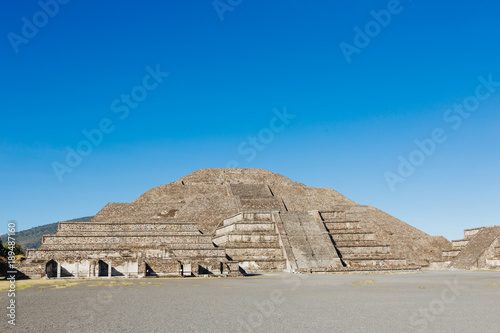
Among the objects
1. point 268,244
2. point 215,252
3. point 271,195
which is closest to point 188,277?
point 215,252

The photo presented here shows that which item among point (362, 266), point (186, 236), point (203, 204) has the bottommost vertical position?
point (362, 266)

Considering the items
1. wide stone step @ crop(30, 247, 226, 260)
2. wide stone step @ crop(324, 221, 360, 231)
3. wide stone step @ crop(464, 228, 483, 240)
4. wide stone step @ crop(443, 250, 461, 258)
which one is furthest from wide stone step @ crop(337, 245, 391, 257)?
wide stone step @ crop(464, 228, 483, 240)

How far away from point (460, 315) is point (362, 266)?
19884 millimetres

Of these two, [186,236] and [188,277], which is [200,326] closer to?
[188,277]

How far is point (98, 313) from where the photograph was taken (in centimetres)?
1011

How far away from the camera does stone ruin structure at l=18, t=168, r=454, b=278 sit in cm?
2408

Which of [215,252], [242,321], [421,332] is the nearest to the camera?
[421,332]

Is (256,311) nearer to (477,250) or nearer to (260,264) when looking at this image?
(260,264)

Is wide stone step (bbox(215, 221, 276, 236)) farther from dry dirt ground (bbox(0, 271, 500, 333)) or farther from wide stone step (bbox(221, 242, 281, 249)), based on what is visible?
dry dirt ground (bbox(0, 271, 500, 333))
